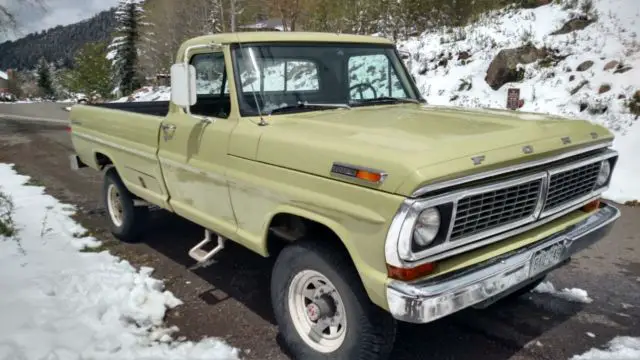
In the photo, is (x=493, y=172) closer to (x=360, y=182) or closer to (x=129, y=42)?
(x=360, y=182)

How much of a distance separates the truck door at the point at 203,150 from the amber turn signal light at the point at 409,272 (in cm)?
148

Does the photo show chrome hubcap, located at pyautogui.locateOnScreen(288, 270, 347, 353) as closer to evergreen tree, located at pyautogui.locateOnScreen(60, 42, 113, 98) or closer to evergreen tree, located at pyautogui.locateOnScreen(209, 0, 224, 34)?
evergreen tree, located at pyautogui.locateOnScreen(209, 0, 224, 34)

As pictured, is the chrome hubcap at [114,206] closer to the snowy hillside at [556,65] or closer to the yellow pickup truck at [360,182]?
the yellow pickup truck at [360,182]

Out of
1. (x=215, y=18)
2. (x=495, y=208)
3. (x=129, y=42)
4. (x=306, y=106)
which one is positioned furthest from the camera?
A: (x=129, y=42)

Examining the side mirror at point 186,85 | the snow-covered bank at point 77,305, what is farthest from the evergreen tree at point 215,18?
the side mirror at point 186,85

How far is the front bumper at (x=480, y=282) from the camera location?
8.09 feet

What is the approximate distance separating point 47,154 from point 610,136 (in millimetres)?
11346

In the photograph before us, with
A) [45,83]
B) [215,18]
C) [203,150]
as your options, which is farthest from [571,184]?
[45,83]

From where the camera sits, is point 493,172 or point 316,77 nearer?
point 493,172

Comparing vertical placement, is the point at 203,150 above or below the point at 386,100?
below

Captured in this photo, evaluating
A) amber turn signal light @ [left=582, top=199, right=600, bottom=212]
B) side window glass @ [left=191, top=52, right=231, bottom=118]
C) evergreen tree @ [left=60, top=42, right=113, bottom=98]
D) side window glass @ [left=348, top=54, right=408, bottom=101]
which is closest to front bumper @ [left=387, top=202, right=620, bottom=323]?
amber turn signal light @ [left=582, top=199, right=600, bottom=212]

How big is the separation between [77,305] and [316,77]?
255 cm

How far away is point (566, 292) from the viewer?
168 inches

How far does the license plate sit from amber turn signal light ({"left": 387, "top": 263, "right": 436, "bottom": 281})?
2.36 ft
